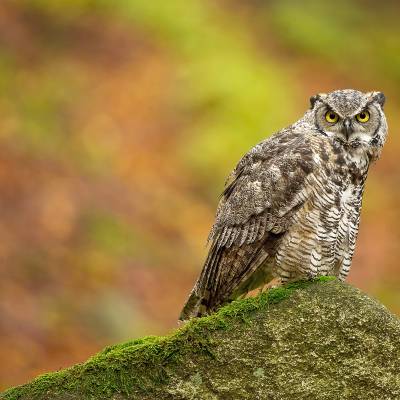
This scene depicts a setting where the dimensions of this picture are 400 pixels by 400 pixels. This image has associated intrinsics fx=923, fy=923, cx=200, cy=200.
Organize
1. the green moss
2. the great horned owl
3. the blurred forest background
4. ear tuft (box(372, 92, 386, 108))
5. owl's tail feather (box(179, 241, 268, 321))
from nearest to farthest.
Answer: the green moss, the great horned owl, owl's tail feather (box(179, 241, 268, 321)), ear tuft (box(372, 92, 386, 108)), the blurred forest background

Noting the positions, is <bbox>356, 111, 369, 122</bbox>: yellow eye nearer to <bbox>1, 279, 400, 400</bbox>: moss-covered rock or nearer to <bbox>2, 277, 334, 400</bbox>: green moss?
<bbox>1, 279, 400, 400</bbox>: moss-covered rock

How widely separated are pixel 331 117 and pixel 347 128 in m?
0.12

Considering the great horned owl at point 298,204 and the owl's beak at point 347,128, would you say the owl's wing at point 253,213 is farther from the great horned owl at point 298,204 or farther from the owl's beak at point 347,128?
the owl's beak at point 347,128

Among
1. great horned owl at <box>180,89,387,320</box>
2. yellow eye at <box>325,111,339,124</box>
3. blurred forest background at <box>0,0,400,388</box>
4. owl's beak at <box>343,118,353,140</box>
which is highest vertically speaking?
blurred forest background at <box>0,0,400,388</box>

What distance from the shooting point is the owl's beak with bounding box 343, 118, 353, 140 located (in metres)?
5.17

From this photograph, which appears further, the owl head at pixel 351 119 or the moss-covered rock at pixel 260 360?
the owl head at pixel 351 119

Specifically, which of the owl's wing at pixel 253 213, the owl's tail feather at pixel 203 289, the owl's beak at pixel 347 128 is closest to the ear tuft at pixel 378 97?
the owl's beak at pixel 347 128

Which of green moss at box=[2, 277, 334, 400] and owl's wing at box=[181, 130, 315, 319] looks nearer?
green moss at box=[2, 277, 334, 400]

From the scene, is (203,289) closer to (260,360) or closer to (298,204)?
(298,204)

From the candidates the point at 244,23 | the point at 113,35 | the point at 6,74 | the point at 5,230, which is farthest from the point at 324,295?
the point at 244,23

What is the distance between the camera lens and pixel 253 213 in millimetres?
5125

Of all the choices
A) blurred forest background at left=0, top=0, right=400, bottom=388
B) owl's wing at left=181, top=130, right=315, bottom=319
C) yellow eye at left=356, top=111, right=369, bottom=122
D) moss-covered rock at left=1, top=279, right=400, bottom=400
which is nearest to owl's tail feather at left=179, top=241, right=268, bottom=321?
owl's wing at left=181, top=130, right=315, bottom=319

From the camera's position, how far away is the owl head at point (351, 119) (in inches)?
204

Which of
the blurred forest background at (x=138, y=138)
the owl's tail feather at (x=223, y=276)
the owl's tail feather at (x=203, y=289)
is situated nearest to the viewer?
the owl's tail feather at (x=223, y=276)
